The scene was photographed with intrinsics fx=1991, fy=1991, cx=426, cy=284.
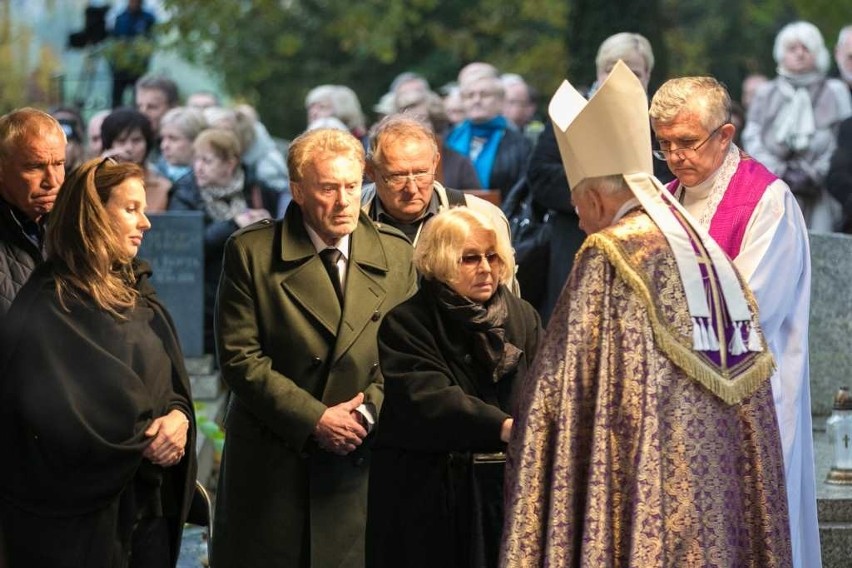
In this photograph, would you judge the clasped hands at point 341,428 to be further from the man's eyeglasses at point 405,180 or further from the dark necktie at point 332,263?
the man's eyeglasses at point 405,180

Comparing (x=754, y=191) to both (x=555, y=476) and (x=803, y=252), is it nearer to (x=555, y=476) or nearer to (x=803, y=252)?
(x=803, y=252)

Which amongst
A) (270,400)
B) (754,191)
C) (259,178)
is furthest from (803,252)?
(259,178)

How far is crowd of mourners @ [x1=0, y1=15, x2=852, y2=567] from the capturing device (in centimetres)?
630

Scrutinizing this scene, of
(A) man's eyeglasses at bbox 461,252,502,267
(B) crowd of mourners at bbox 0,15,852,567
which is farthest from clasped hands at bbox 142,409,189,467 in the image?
(A) man's eyeglasses at bbox 461,252,502,267

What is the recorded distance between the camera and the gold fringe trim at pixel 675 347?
6.27m

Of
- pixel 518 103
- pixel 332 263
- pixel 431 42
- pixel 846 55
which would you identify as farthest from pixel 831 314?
pixel 431 42

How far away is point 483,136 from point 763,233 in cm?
596

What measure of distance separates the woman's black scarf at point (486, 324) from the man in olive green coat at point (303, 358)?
1.77 feet

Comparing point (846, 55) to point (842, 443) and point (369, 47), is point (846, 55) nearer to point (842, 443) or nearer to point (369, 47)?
point (842, 443)

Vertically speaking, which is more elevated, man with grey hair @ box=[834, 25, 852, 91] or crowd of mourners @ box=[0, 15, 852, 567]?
man with grey hair @ box=[834, 25, 852, 91]

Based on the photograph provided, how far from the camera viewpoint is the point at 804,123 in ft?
47.7

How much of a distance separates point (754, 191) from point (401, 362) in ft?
5.69

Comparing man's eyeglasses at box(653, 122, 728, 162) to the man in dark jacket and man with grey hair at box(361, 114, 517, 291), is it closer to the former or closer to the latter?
man with grey hair at box(361, 114, 517, 291)

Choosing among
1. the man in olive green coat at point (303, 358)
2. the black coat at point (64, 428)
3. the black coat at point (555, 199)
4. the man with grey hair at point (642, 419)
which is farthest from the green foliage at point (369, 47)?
the man with grey hair at point (642, 419)
